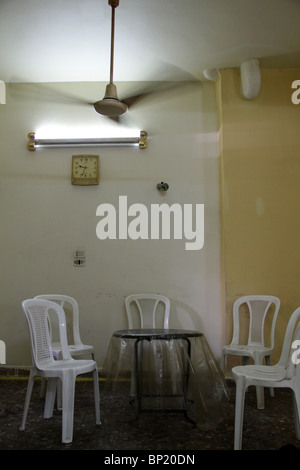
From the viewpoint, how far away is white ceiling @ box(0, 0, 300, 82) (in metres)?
3.48

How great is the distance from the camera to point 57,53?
414cm

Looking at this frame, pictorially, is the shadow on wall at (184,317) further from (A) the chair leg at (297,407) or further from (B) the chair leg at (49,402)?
(A) the chair leg at (297,407)

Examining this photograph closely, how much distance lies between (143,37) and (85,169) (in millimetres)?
1538

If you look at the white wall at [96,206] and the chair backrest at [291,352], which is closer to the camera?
the chair backrest at [291,352]

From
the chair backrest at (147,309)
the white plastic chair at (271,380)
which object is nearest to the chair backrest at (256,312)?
the chair backrest at (147,309)

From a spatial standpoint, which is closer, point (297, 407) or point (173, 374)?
point (297, 407)

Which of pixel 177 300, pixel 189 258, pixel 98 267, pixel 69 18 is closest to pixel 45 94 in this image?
pixel 69 18

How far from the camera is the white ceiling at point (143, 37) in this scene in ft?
11.4

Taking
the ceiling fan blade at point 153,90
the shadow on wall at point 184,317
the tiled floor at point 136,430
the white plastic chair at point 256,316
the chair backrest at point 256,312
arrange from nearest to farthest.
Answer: the tiled floor at point 136,430 < the white plastic chair at point 256,316 < the chair backrest at point 256,312 < the shadow on wall at point 184,317 < the ceiling fan blade at point 153,90

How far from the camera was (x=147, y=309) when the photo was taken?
4211 mm

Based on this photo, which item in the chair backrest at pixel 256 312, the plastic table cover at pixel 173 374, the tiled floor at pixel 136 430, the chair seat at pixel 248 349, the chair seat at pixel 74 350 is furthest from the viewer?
the chair backrest at pixel 256 312

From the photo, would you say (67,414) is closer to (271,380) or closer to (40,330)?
(40,330)

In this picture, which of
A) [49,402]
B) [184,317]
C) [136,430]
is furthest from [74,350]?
[184,317]

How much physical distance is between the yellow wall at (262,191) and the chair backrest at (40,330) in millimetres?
2030
